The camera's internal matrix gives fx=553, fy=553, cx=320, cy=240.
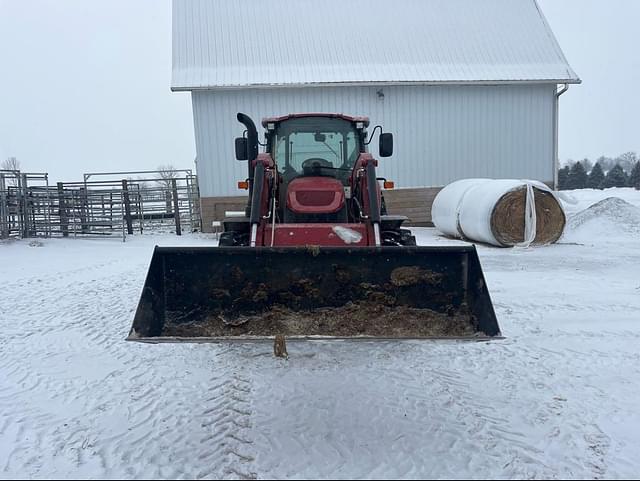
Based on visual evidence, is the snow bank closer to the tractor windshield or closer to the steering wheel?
the tractor windshield

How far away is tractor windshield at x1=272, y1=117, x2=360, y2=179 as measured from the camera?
7.31m

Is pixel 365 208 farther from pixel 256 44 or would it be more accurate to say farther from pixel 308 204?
pixel 256 44

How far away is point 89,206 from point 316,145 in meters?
13.4

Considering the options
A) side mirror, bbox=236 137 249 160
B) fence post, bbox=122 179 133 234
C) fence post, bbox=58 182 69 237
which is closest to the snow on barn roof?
fence post, bbox=122 179 133 234

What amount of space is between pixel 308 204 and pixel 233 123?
40.2 ft

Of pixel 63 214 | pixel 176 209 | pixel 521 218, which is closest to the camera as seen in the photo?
pixel 521 218

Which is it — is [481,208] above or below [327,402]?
above

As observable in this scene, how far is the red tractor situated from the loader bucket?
921 millimetres

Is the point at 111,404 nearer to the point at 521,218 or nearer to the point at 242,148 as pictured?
the point at 242,148

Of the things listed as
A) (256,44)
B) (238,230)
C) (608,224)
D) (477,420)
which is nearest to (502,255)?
(608,224)

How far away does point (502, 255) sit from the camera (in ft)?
41.2

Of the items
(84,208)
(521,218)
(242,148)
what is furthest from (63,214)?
(521,218)

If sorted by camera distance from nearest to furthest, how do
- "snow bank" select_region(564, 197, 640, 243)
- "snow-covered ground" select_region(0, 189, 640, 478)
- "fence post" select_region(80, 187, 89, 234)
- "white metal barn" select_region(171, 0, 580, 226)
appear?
1. "snow-covered ground" select_region(0, 189, 640, 478)
2. "snow bank" select_region(564, 197, 640, 243)
3. "white metal barn" select_region(171, 0, 580, 226)
4. "fence post" select_region(80, 187, 89, 234)

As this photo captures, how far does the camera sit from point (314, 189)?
6.59 metres
